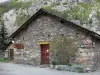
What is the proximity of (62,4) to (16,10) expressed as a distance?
6.46 meters

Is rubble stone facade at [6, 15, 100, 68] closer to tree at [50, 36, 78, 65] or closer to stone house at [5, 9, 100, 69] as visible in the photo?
stone house at [5, 9, 100, 69]

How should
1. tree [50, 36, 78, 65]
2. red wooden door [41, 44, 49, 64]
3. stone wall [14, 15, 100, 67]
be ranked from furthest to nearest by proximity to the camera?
1. red wooden door [41, 44, 49, 64]
2. tree [50, 36, 78, 65]
3. stone wall [14, 15, 100, 67]

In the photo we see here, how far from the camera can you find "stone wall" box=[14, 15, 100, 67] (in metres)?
19.2

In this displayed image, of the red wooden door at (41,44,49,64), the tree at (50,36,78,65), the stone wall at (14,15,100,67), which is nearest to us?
the stone wall at (14,15,100,67)

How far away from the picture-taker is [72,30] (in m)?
20.0

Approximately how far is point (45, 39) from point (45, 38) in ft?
0.27

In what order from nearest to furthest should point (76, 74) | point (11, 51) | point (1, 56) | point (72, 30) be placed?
point (76, 74) → point (72, 30) → point (11, 51) → point (1, 56)

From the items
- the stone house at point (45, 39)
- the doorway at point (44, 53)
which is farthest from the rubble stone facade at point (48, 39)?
the doorway at point (44, 53)

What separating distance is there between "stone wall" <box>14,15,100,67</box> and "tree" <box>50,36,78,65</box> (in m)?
0.41

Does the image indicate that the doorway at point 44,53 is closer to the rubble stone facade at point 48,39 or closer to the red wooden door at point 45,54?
the red wooden door at point 45,54

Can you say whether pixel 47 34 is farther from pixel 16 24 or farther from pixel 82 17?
pixel 16 24

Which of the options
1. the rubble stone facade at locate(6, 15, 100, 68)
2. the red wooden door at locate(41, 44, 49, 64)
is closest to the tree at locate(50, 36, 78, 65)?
the rubble stone facade at locate(6, 15, 100, 68)

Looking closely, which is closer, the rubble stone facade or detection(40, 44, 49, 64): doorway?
Answer: the rubble stone facade

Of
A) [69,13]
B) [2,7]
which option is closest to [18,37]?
[69,13]
